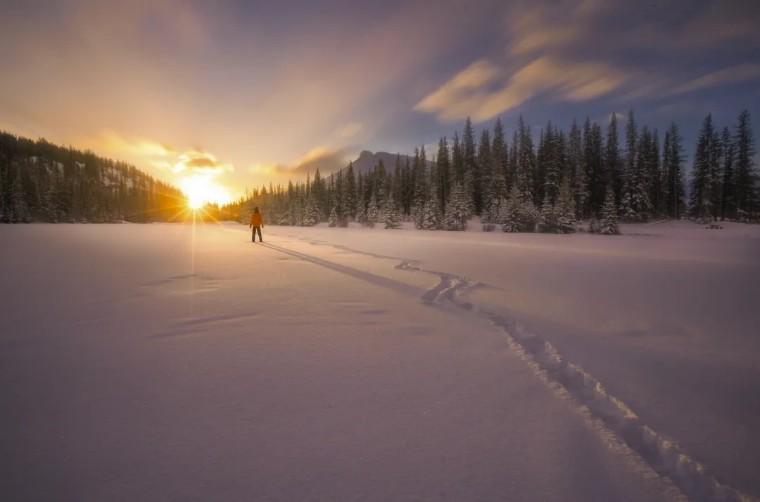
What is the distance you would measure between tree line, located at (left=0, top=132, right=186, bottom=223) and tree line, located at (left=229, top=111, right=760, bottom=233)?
6525cm

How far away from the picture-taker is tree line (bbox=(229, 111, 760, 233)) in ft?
135

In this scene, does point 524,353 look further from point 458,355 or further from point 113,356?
point 113,356

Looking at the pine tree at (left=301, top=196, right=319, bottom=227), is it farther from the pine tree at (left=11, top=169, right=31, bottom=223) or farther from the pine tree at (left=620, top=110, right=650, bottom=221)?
the pine tree at (left=11, top=169, right=31, bottom=223)

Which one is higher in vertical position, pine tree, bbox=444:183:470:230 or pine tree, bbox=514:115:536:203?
pine tree, bbox=514:115:536:203

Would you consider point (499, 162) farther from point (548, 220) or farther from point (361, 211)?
point (361, 211)

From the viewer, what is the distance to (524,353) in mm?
3271

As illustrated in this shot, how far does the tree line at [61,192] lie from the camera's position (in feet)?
224

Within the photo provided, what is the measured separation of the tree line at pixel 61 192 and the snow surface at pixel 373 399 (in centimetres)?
9710

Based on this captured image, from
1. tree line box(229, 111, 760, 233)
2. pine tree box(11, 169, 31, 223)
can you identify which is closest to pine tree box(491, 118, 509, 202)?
tree line box(229, 111, 760, 233)

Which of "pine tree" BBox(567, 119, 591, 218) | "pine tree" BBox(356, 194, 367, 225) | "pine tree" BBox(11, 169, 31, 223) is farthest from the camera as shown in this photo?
"pine tree" BBox(11, 169, 31, 223)

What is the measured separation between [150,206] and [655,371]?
519 feet

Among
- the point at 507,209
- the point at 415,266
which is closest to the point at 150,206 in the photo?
the point at 507,209

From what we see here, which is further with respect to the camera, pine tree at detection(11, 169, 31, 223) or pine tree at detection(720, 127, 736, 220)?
pine tree at detection(11, 169, 31, 223)

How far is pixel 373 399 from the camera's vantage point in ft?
7.70
